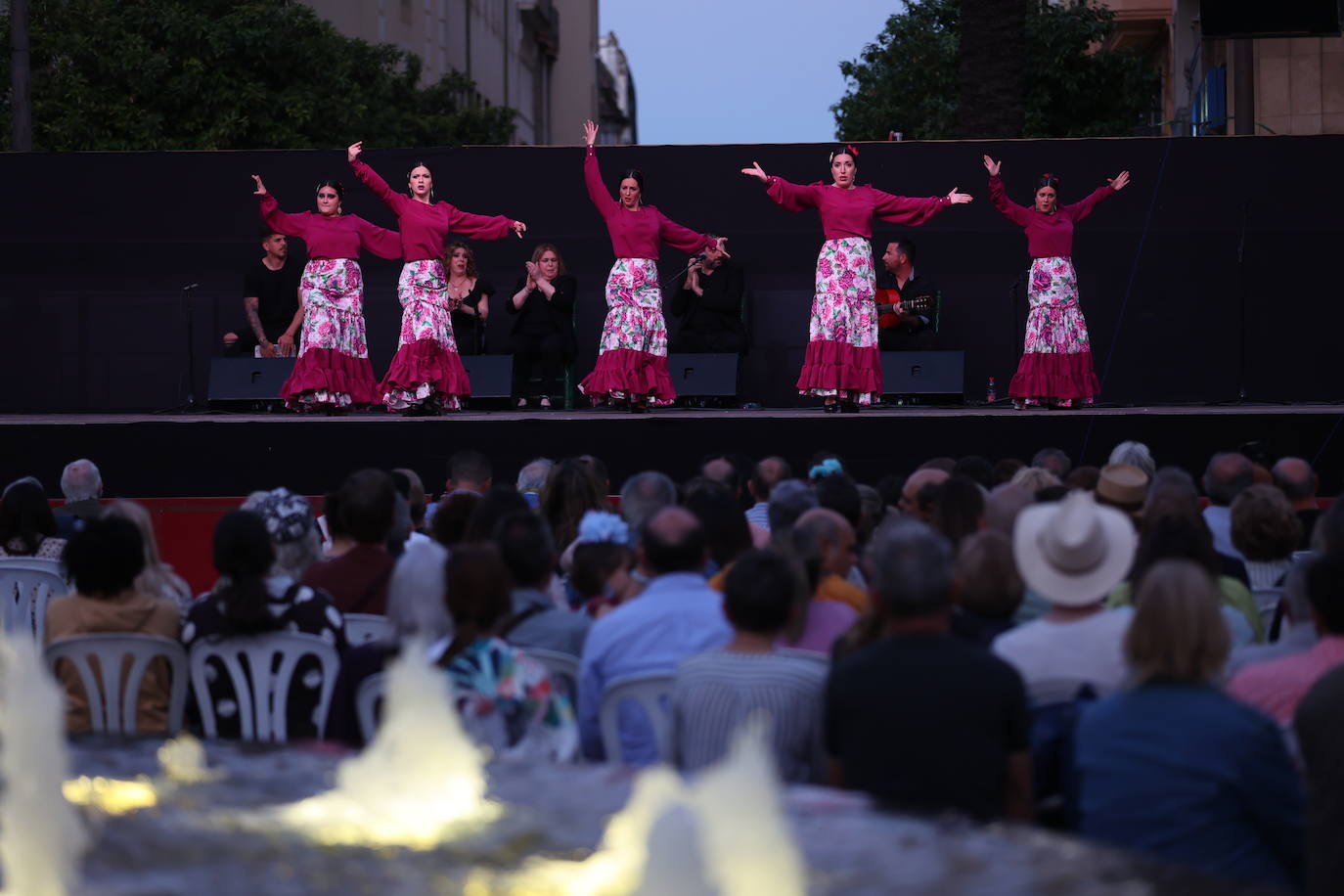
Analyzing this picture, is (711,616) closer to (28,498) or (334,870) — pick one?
(334,870)

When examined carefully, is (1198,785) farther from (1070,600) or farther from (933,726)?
(1070,600)

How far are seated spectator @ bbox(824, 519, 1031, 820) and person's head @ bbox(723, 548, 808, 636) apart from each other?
0.83 feet

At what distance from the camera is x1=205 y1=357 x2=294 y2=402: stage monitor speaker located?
31.7 feet

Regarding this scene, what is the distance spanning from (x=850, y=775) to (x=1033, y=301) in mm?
7459

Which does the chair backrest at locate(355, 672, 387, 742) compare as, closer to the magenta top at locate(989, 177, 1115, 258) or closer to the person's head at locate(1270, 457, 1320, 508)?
the person's head at locate(1270, 457, 1320, 508)

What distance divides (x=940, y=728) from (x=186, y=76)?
50.0 ft

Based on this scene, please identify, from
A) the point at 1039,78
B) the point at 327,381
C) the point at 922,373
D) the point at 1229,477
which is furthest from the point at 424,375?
the point at 1039,78

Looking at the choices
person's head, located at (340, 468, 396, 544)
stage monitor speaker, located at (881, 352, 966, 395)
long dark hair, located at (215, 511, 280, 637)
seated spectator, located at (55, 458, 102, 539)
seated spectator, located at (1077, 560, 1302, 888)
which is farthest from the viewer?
stage monitor speaker, located at (881, 352, 966, 395)

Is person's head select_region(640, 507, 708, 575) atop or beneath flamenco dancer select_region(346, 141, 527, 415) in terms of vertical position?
beneath

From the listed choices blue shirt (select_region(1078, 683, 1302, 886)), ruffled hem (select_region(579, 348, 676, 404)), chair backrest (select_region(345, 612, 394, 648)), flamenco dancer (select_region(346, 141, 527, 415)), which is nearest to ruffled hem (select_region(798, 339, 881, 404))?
ruffled hem (select_region(579, 348, 676, 404))

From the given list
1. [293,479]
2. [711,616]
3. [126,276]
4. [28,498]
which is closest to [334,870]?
[711,616]

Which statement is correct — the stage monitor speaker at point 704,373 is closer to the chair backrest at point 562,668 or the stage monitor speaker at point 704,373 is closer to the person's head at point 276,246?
the person's head at point 276,246

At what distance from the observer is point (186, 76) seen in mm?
16297

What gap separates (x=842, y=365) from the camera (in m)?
8.85
